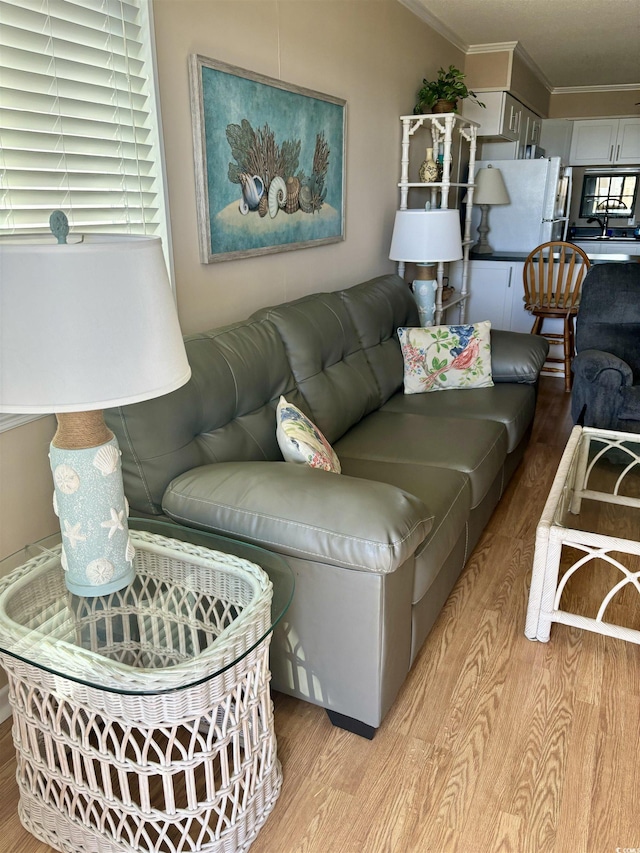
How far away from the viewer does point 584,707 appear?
176 cm

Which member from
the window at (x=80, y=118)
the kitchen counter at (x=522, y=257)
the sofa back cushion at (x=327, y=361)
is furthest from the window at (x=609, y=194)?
the window at (x=80, y=118)

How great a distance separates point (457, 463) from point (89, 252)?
1.50 m

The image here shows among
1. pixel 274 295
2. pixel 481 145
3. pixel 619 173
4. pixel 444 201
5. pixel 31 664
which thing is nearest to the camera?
pixel 31 664

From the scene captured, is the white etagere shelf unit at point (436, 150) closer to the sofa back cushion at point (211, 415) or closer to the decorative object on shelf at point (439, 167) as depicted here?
the decorative object on shelf at point (439, 167)

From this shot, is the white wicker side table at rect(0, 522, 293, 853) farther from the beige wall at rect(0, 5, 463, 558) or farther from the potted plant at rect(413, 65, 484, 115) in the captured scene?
the potted plant at rect(413, 65, 484, 115)

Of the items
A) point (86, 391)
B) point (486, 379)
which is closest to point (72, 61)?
point (86, 391)

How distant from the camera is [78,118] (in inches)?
67.8

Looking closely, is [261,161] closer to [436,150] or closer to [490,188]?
[436,150]

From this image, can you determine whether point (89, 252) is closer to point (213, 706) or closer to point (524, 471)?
point (213, 706)

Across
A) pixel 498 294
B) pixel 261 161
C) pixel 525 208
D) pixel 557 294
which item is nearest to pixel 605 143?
pixel 525 208

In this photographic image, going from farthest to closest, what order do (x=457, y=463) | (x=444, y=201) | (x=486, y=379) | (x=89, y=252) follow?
(x=444, y=201) → (x=486, y=379) → (x=457, y=463) → (x=89, y=252)

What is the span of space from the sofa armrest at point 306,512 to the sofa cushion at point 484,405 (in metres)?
1.21

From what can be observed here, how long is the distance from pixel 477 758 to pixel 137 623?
90 centimetres

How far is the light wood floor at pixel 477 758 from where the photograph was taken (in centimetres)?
140
